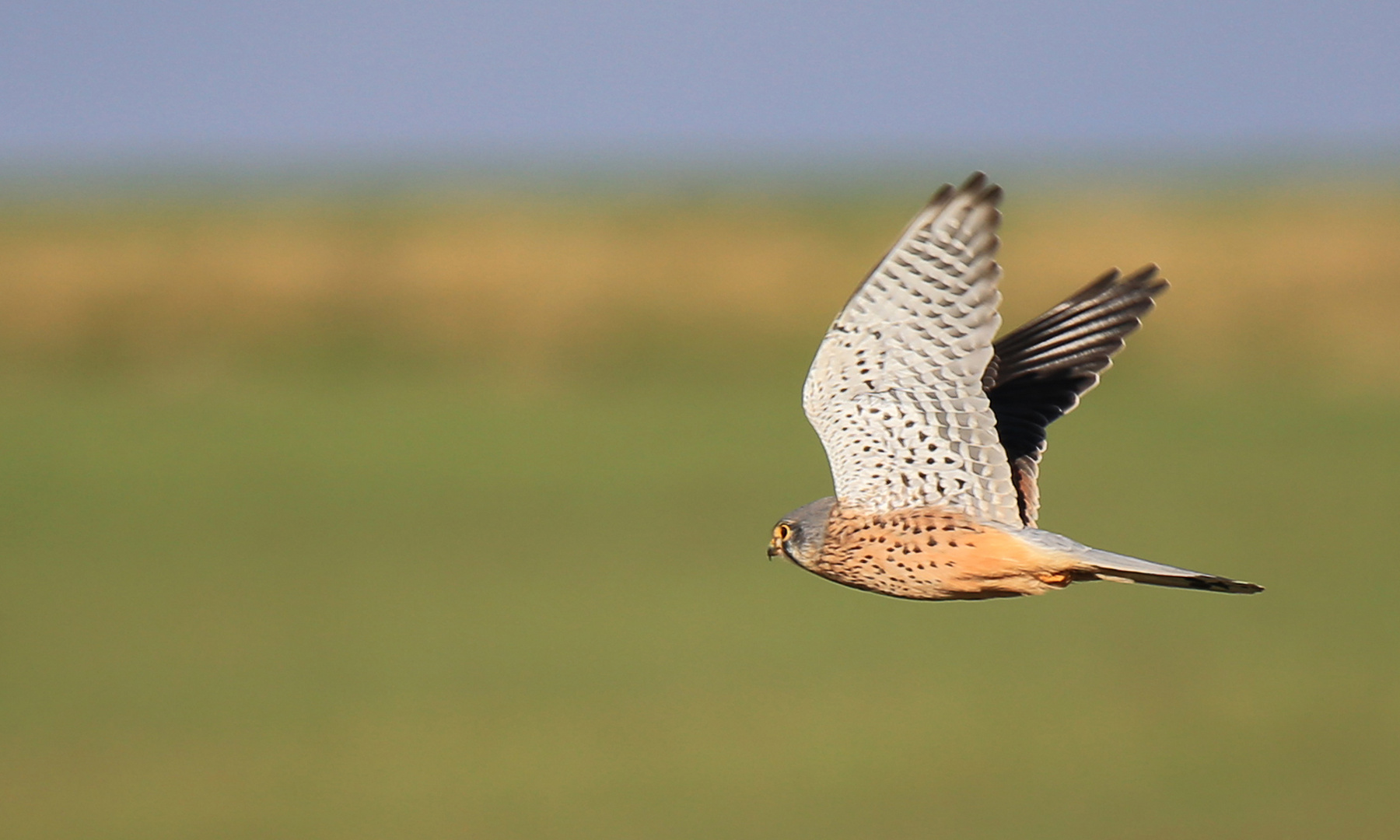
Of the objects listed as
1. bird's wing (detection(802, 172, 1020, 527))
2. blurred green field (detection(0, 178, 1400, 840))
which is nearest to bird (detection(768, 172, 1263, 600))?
bird's wing (detection(802, 172, 1020, 527))

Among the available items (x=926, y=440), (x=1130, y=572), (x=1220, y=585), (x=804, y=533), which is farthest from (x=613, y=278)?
(x=1220, y=585)

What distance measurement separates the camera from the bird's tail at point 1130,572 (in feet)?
12.6

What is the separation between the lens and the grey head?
474 centimetres

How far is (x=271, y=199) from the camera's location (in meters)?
49.9

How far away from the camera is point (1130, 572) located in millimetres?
4004

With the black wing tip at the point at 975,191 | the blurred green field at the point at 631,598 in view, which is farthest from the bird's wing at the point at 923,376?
the blurred green field at the point at 631,598

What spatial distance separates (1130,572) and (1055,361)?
1388 millimetres

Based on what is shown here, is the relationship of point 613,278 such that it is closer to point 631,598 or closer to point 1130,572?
point 631,598

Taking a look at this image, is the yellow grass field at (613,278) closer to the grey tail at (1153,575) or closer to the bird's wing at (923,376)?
the bird's wing at (923,376)

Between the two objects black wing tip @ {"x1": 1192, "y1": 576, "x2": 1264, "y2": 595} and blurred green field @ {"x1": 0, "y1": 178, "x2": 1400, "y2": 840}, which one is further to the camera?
blurred green field @ {"x1": 0, "y1": 178, "x2": 1400, "y2": 840}

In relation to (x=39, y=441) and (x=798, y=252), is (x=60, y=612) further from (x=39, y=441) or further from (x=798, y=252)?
(x=798, y=252)

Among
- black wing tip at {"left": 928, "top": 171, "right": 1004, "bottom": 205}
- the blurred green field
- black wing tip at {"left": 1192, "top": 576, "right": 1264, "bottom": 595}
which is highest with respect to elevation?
black wing tip at {"left": 928, "top": 171, "right": 1004, "bottom": 205}

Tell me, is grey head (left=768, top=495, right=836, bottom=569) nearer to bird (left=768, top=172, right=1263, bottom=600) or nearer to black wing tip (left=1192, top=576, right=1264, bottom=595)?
bird (left=768, top=172, right=1263, bottom=600)

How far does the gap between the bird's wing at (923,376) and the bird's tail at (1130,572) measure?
0.18 meters
